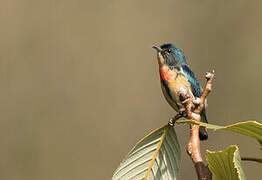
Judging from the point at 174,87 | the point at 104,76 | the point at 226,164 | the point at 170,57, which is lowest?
the point at 226,164

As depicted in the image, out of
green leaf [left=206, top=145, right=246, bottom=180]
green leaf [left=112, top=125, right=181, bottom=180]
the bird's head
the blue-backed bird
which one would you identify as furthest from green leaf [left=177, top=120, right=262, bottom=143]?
the bird's head

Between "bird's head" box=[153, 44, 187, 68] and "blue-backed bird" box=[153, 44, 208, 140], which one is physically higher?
"bird's head" box=[153, 44, 187, 68]

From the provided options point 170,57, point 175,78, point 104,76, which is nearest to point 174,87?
point 175,78

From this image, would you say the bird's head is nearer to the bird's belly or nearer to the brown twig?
the bird's belly

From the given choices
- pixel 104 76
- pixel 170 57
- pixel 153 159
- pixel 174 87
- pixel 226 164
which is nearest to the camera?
pixel 226 164

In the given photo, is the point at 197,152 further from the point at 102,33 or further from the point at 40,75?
the point at 102,33

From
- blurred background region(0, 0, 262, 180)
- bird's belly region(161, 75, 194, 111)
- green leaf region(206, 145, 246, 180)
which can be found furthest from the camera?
blurred background region(0, 0, 262, 180)

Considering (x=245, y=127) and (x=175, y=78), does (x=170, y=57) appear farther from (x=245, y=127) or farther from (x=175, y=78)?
(x=245, y=127)

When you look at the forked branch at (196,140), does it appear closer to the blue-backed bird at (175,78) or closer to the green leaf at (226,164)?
the green leaf at (226,164)
